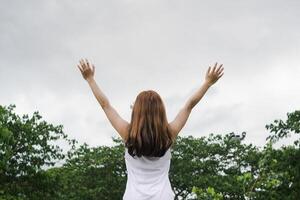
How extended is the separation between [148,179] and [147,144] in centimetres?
29

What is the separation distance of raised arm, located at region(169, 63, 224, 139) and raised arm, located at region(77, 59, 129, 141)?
1.31ft

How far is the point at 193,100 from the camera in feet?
17.4

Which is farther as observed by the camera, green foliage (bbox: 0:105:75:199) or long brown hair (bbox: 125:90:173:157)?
green foliage (bbox: 0:105:75:199)

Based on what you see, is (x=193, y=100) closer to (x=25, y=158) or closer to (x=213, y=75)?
(x=213, y=75)

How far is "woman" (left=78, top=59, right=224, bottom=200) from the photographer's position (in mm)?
4840

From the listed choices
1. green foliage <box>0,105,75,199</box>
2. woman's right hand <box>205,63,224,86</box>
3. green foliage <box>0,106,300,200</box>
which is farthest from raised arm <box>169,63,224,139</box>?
green foliage <box>0,105,75,199</box>

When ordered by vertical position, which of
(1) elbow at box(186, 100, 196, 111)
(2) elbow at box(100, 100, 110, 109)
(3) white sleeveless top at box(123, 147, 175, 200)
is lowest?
(3) white sleeveless top at box(123, 147, 175, 200)

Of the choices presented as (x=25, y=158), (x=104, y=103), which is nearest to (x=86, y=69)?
(x=104, y=103)

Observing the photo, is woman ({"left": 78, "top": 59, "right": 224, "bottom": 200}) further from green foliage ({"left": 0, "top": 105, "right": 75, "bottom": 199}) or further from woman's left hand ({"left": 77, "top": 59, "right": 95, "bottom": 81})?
green foliage ({"left": 0, "top": 105, "right": 75, "bottom": 199})

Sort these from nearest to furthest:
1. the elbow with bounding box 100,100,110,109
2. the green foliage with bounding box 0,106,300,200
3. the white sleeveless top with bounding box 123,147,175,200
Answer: the white sleeveless top with bounding box 123,147,175,200, the elbow with bounding box 100,100,110,109, the green foliage with bounding box 0,106,300,200

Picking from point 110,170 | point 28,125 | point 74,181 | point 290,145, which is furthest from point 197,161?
point 290,145

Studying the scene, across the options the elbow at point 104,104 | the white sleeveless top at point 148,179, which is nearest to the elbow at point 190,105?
the white sleeveless top at point 148,179

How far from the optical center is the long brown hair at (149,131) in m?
4.85

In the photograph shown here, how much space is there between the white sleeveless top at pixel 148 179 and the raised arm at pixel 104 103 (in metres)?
0.20
